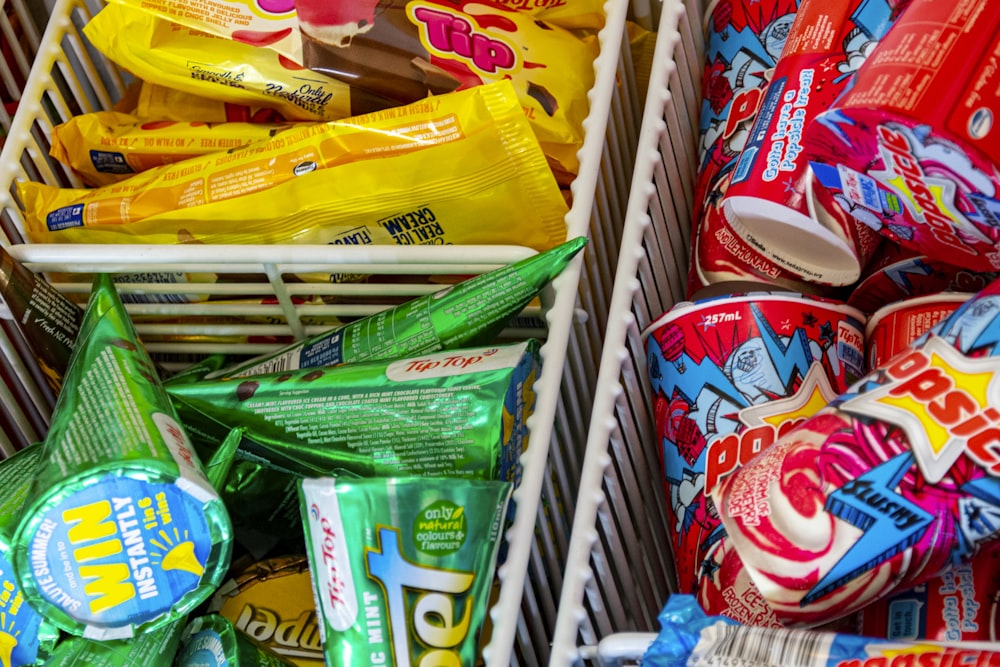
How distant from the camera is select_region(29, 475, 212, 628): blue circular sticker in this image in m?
0.71

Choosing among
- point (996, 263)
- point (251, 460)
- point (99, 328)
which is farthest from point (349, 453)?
point (996, 263)

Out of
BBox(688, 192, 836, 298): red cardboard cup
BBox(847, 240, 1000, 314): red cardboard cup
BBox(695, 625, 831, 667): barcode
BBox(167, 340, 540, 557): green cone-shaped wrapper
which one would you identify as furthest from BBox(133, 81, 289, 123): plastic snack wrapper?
BBox(695, 625, 831, 667): barcode

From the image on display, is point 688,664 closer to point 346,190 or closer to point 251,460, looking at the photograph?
point 251,460

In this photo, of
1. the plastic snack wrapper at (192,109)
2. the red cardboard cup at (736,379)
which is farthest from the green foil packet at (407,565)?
the plastic snack wrapper at (192,109)

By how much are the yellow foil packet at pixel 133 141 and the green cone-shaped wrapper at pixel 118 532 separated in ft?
1.20

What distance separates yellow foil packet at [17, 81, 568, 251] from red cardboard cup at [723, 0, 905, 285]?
188mm

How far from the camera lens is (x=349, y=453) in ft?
2.63

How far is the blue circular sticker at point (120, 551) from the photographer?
2.33ft

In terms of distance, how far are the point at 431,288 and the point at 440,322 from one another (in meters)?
0.08

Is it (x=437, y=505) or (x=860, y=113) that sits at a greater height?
(x=860, y=113)

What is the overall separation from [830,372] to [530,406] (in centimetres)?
22

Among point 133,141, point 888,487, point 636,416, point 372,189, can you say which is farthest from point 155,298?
point 888,487

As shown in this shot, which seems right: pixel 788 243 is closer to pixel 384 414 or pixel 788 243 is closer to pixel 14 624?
pixel 384 414

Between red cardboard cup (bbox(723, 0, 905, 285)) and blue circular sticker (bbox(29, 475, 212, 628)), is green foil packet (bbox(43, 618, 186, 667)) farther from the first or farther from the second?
Result: red cardboard cup (bbox(723, 0, 905, 285))
